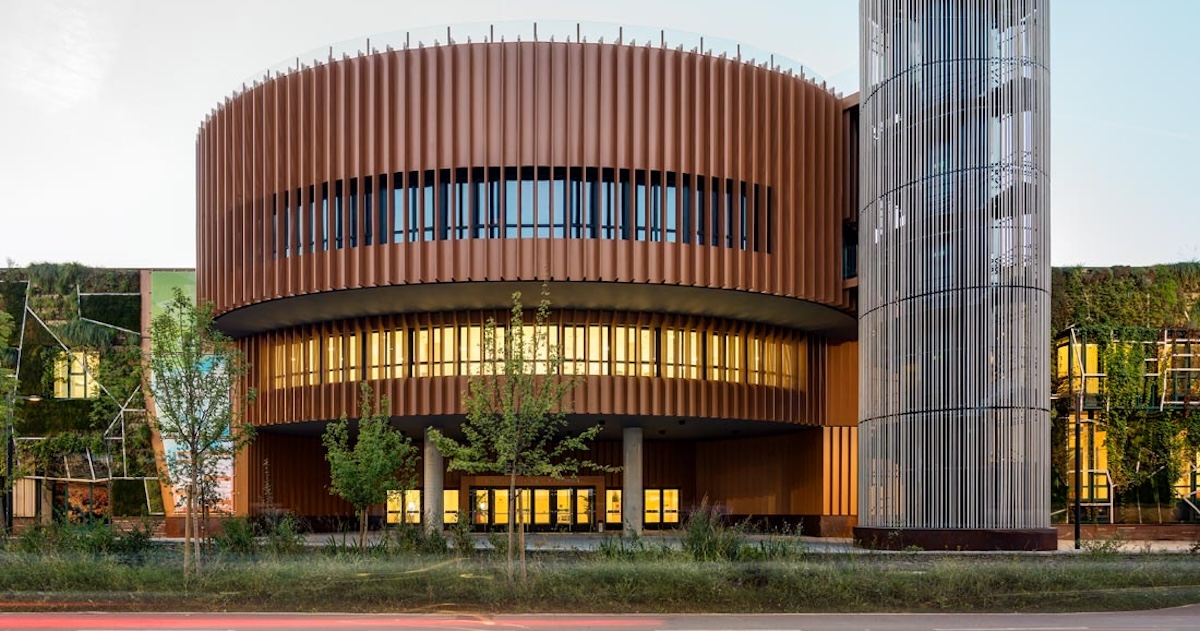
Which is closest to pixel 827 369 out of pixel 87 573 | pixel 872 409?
pixel 872 409

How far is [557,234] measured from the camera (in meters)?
39.9

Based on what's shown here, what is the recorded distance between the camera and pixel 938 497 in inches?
1481

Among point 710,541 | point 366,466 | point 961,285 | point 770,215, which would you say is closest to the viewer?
point 710,541

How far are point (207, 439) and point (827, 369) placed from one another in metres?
27.6

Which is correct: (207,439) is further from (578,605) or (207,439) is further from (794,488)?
(794,488)

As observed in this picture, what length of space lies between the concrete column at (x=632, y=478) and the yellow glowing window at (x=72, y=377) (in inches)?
836

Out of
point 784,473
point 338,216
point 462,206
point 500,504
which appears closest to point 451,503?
point 500,504

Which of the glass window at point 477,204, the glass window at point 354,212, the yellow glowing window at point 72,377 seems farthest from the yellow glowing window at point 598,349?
the yellow glowing window at point 72,377

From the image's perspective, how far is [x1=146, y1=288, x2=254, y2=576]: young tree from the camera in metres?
26.2

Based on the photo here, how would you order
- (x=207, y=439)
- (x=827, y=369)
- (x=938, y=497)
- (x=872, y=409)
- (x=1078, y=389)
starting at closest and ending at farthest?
(x=207, y=439) < (x=938, y=497) < (x=872, y=409) < (x=1078, y=389) < (x=827, y=369)

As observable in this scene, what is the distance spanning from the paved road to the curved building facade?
1944cm

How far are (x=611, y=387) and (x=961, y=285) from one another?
11942 millimetres

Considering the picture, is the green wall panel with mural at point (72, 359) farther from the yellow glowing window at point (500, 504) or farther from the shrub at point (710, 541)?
the shrub at point (710, 541)

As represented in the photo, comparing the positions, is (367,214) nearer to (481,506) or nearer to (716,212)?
(716,212)
